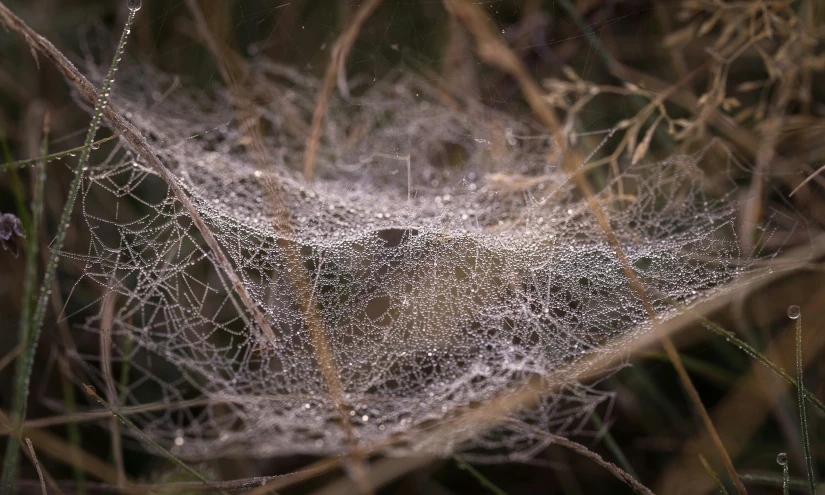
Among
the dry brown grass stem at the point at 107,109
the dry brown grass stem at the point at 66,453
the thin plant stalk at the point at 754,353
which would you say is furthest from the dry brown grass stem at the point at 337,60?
the thin plant stalk at the point at 754,353

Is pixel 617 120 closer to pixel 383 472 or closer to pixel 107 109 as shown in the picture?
pixel 383 472

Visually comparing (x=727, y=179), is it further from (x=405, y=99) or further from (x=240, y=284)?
(x=240, y=284)

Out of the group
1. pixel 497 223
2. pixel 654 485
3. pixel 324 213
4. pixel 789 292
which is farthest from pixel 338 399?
pixel 789 292

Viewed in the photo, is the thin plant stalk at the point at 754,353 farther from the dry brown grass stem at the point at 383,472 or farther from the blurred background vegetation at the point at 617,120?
the dry brown grass stem at the point at 383,472

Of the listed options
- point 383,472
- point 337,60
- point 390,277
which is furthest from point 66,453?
point 337,60

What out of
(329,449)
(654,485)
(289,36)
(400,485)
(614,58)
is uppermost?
(289,36)

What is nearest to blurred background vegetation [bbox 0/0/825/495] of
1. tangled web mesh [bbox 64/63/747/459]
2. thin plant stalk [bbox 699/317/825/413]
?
tangled web mesh [bbox 64/63/747/459]
